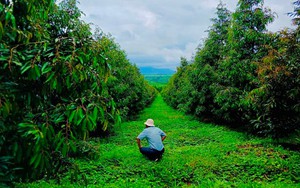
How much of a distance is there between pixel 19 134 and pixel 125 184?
3.71 m

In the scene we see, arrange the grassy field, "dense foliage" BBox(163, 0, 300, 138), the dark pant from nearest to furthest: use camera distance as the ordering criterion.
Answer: the grassy field, the dark pant, "dense foliage" BBox(163, 0, 300, 138)

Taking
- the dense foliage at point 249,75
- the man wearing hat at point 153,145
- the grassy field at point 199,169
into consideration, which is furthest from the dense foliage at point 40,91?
the dense foliage at point 249,75

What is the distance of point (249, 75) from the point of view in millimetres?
11688

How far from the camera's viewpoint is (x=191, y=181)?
6363 mm

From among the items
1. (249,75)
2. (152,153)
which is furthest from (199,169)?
(249,75)

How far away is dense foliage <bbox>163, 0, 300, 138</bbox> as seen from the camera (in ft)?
27.0

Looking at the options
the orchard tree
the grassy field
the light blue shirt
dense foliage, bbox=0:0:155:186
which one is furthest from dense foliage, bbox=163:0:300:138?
dense foliage, bbox=0:0:155:186

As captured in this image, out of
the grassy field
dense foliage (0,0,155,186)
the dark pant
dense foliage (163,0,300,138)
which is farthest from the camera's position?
dense foliage (163,0,300,138)

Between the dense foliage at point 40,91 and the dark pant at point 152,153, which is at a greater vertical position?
the dense foliage at point 40,91

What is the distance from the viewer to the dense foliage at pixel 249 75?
8234 millimetres

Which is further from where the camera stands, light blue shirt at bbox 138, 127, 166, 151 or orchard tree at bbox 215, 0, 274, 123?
orchard tree at bbox 215, 0, 274, 123

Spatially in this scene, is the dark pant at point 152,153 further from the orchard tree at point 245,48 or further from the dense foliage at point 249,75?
the orchard tree at point 245,48

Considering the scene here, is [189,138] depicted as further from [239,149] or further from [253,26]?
[253,26]

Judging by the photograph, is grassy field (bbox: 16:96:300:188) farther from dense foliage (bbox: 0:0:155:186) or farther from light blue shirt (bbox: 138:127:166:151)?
dense foliage (bbox: 0:0:155:186)
